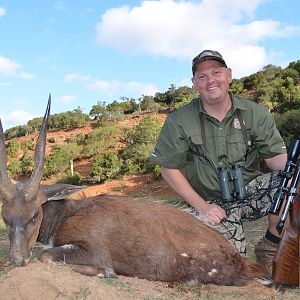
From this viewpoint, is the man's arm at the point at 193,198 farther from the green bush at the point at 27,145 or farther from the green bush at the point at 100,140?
the green bush at the point at 27,145

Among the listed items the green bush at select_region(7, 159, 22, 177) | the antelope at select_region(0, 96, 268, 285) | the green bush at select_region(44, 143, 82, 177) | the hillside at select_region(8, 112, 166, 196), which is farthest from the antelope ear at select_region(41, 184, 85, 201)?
the green bush at select_region(7, 159, 22, 177)

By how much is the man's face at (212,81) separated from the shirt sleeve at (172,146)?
53 centimetres

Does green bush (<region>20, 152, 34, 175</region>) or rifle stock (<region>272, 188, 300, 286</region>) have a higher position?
green bush (<region>20, 152, 34, 175</region>)

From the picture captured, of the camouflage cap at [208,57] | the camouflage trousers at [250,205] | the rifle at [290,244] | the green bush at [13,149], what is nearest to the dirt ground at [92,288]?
the rifle at [290,244]

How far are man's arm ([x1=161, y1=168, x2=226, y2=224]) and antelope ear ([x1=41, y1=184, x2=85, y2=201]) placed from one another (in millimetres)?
1429

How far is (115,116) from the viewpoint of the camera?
174ft

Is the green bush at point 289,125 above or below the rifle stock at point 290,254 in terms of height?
above

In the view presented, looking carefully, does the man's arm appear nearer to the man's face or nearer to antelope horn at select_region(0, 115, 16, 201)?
the man's face

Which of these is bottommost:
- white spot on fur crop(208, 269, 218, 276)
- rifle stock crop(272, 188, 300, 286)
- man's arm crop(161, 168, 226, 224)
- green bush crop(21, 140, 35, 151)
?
white spot on fur crop(208, 269, 218, 276)

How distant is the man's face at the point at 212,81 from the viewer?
19.9 feet

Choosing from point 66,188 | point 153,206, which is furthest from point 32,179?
point 153,206

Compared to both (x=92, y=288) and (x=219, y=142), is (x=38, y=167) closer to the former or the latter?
(x=92, y=288)

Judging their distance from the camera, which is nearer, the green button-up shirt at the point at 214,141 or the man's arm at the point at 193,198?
the man's arm at the point at 193,198

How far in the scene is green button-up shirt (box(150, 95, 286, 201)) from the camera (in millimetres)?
6109
